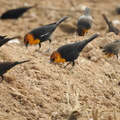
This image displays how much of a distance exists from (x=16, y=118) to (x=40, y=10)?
30.2 feet

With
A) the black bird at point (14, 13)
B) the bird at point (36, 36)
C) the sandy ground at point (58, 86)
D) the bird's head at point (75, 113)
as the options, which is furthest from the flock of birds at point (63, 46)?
the black bird at point (14, 13)

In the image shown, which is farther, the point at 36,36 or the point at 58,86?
the point at 36,36

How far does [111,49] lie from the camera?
730 cm

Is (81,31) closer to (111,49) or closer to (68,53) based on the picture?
(111,49)

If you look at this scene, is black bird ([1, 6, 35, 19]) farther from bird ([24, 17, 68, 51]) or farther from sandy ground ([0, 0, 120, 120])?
Result: bird ([24, 17, 68, 51])

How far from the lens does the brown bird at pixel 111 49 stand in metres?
7.28

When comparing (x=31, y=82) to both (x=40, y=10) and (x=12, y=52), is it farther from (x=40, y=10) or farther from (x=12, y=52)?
(x=40, y=10)

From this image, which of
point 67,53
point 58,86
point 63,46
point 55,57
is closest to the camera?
point 58,86

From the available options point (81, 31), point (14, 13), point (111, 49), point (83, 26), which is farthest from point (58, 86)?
point (14, 13)

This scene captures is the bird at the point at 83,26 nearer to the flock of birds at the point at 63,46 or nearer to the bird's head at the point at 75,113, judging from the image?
the flock of birds at the point at 63,46

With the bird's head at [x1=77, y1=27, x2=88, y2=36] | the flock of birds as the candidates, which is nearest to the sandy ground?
the flock of birds

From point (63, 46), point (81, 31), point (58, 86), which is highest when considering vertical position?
point (81, 31)

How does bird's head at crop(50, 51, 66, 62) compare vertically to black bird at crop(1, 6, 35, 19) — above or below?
below

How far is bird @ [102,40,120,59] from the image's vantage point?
729 centimetres
